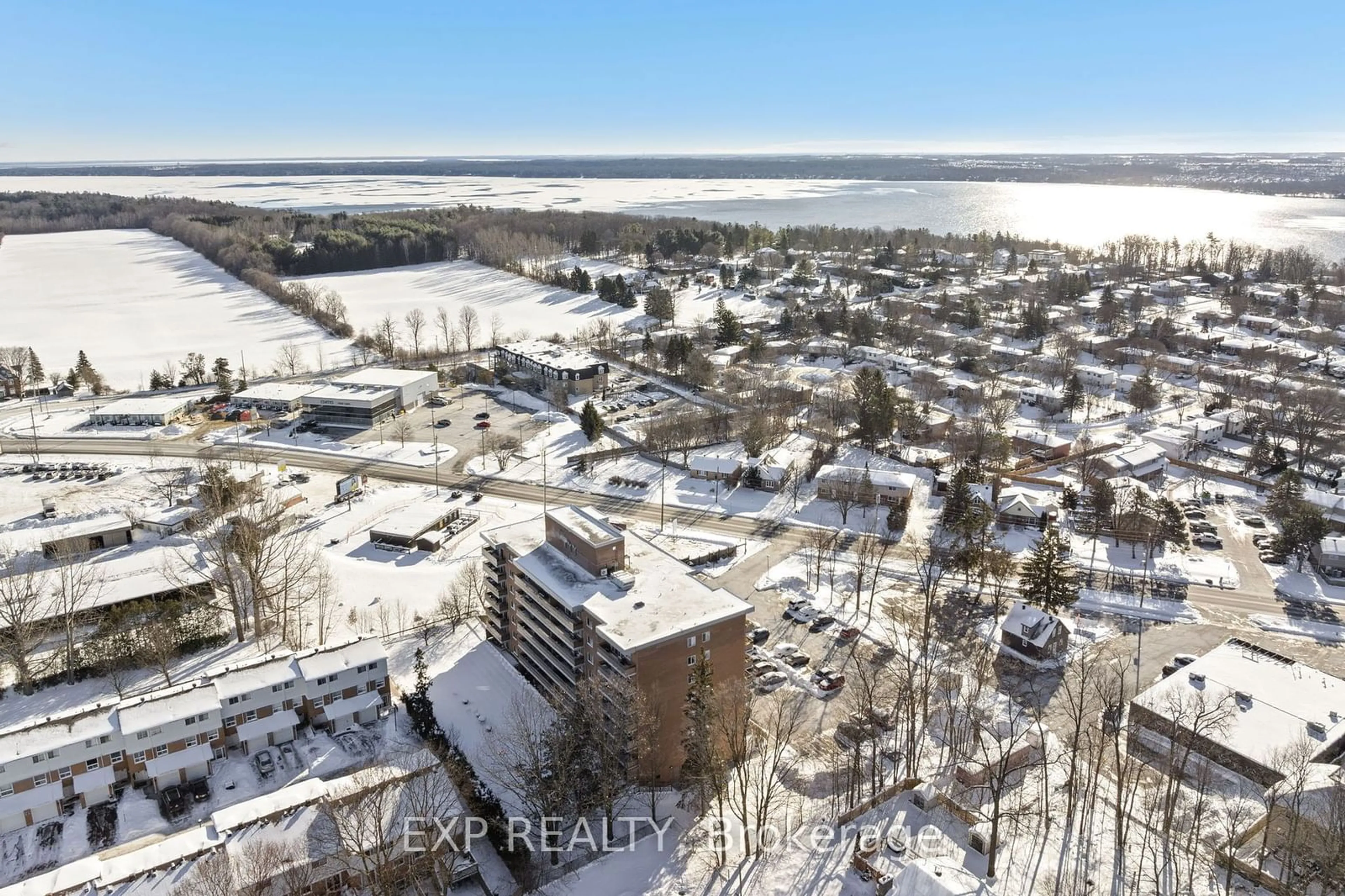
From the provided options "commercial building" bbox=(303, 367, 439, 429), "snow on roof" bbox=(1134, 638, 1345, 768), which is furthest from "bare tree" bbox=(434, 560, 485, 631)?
"commercial building" bbox=(303, 367, 439, 429)

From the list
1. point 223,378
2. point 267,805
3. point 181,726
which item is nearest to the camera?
point 267,805

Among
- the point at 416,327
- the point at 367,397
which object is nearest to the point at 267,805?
the point at 367,397

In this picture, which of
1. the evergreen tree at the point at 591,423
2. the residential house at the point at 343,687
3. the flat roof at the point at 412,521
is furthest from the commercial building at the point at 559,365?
the residential house at the point at 343,687

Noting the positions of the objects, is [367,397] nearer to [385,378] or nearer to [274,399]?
[385,378]

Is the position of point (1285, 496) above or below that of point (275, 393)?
below

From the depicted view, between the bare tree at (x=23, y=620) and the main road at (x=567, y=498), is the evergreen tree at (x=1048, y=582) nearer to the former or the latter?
the main road at (x=567, y=498)
